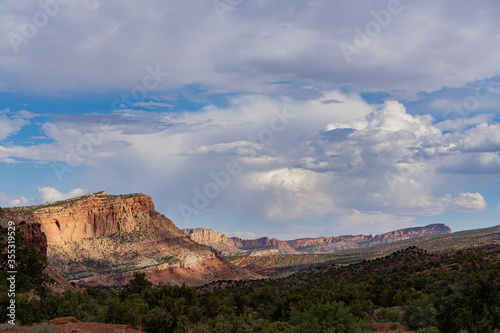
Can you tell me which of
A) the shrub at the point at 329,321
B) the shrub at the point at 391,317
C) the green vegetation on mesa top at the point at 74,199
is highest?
the green vegetation on mesa top at the point at 74,199

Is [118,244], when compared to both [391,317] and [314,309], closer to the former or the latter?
[391,317]

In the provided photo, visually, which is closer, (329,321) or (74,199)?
(329,321)

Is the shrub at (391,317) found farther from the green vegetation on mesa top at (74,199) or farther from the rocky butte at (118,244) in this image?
the green vegetation on mesa top at (74,199)

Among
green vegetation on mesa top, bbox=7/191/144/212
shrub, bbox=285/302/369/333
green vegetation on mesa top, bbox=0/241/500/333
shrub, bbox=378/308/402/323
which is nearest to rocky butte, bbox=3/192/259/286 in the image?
green vegetation on mesa top, bbox=7/191/144/212

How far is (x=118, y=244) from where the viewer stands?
163m

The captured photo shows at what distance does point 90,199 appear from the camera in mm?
182000

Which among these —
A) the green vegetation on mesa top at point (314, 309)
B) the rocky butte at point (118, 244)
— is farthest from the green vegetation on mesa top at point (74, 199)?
the green vegetation on mesa top at point (314, 309)

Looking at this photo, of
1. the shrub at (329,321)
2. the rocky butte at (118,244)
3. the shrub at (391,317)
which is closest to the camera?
the shrub at (329,321)

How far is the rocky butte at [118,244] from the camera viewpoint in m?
135

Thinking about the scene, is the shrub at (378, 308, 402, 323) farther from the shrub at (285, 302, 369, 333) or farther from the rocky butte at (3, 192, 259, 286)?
the rocky butte at (3, 192, 259, 286)

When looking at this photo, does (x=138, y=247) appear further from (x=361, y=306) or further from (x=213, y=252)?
(x=361, y=306)

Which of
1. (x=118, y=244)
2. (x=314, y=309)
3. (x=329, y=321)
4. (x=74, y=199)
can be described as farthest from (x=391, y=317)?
(x=74, y=199)

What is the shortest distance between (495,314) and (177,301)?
20.5 m

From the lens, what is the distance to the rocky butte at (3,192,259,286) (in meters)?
135
